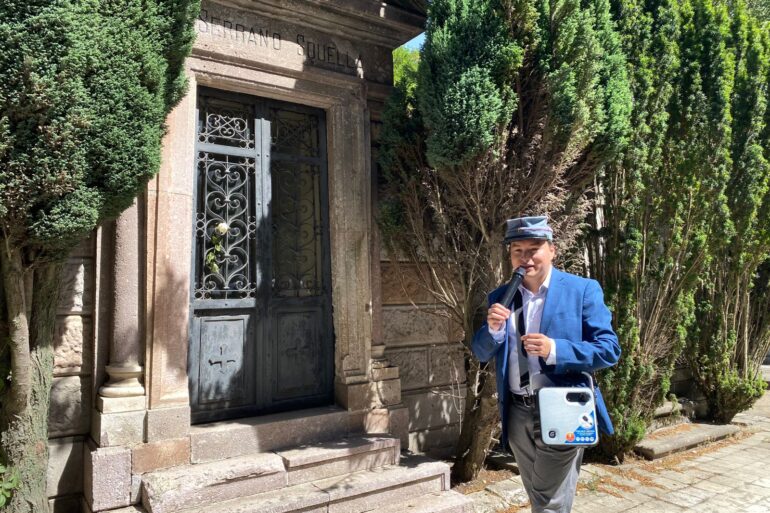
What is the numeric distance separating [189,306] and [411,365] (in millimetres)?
2185

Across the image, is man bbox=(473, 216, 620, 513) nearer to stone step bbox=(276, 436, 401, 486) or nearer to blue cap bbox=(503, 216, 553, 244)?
blue cap bbox=(503, 216, 553, 244)

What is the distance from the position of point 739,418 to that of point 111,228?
8.36 meters

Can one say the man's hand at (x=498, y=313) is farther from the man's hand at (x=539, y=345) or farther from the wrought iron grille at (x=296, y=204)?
the wrought iron grille at (x=296, y=204)

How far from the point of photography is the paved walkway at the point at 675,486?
4.13m

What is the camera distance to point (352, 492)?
361 centimetres

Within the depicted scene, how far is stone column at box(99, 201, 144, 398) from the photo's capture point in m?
3.56

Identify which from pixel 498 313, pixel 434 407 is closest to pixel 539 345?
pixel 498 313

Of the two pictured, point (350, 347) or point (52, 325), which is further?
point (350, 347)

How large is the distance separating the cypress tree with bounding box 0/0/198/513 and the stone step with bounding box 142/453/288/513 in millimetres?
650

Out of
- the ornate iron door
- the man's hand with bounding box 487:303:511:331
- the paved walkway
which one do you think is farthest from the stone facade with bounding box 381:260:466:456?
the man's hand with bounding box 487:303:511:331

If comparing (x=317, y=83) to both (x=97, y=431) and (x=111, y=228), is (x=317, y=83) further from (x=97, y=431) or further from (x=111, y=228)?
(x=97, y=431)

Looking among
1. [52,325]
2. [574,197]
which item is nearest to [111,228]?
[52,325]

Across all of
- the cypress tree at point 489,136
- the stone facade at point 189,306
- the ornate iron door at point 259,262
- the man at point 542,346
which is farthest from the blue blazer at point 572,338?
the ornate iron door at point 259,262

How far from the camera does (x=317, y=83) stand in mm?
4617
